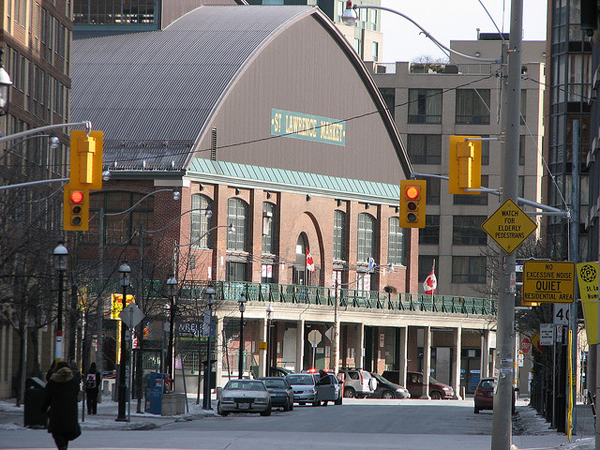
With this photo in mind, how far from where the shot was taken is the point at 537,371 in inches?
2217

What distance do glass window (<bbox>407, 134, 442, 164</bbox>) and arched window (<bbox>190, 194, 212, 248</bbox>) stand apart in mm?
36908

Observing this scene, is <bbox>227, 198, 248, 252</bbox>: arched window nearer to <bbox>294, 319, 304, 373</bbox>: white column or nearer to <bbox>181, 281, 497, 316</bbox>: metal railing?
<bbox>181, 281, 497, 316</bbox>: metal railing

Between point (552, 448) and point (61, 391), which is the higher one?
point (61, 391)

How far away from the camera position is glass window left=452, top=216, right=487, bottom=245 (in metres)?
112

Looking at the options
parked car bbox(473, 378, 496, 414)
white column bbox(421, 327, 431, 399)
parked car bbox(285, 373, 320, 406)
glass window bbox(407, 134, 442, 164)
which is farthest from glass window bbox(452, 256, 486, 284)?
parked car bbox(473, 378, 496, 414)

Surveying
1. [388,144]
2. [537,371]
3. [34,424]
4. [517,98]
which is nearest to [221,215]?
[388,144]

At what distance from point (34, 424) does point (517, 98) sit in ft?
47.4

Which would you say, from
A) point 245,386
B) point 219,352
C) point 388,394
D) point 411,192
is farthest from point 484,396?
point 388,394

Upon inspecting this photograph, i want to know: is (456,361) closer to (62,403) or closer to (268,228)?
(268,228)

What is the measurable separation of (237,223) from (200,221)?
4.04 meters

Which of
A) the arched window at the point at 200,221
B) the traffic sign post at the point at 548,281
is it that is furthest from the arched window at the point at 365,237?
the traffic sign post at the point at 548,281

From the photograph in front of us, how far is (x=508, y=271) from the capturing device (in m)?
20.0

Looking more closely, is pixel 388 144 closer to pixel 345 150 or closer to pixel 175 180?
pixel 345 150

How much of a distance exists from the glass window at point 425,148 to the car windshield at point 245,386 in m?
72.1
